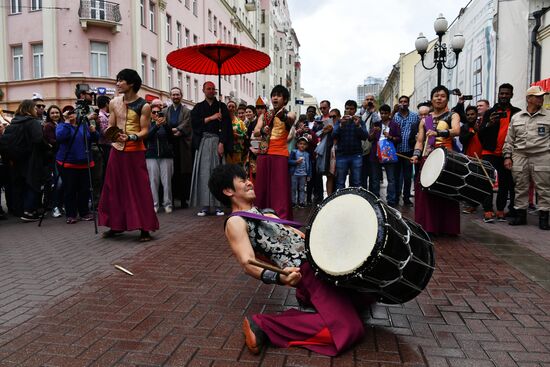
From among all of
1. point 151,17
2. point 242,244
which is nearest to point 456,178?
point 242,244

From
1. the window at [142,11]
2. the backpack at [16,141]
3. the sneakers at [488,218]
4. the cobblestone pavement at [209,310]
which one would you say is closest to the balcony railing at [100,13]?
the window at [142,11]

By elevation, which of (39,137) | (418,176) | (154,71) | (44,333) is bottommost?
(44,333)

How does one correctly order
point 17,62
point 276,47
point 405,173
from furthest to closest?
point 276,47 → point 17,62 → point 405,173

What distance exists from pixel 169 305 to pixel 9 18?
28.2m

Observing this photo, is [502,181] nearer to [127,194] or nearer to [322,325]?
[127,194]

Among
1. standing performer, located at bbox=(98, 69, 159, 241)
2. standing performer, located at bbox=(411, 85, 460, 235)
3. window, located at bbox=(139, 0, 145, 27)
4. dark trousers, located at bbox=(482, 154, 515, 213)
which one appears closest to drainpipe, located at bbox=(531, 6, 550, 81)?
dark trousers, located at bbox=(482, 154, 515, 213)

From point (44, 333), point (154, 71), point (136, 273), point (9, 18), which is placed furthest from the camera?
point (154, 71)

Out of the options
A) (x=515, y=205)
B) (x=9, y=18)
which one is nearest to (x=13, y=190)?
(x=515, y=205)

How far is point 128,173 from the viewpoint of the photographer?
6.15 metres

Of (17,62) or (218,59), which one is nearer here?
(218,59)

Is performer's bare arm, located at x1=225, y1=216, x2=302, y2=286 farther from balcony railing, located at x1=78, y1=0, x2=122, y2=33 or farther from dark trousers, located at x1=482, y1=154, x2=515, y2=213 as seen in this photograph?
balcony railing, located at x1=78, y1=0, x2=122, y2=33

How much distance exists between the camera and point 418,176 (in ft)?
21.1

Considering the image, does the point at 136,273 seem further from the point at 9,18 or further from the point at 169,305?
the point at 9,18

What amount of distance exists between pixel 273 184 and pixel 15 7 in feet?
86.0
